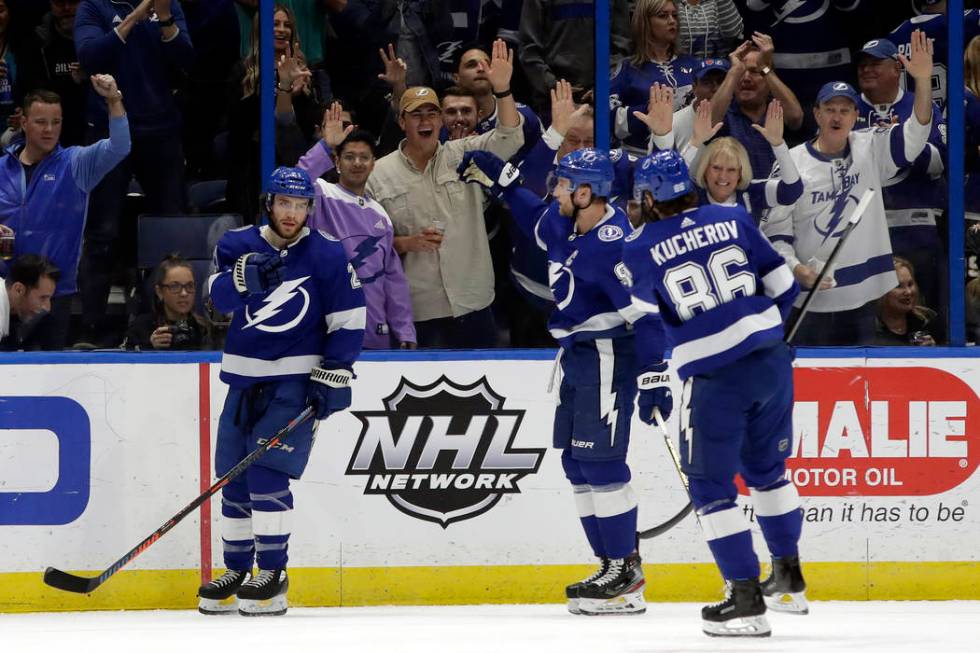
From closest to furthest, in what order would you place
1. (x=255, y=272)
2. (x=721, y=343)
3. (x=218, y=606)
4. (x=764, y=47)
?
(x=721, y=343) < (x=255, y=272) < (x=218, y=606) < (x=764, y=47)

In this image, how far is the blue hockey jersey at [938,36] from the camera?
5.29 m

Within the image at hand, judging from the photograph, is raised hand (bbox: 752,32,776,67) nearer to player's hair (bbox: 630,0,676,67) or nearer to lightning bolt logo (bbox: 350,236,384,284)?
player's hair (bbox: 630,0,676,67)

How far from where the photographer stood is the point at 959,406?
508 cm

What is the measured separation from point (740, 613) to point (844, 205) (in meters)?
1.86

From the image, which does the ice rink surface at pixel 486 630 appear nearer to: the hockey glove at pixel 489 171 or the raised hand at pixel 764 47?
the hockey glove at pixel 489 171

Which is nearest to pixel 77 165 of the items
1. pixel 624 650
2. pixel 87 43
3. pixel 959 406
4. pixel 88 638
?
pixel 87 43

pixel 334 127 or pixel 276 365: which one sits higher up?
pixel 334 127

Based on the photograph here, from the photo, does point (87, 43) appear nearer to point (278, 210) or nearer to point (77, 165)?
point (77, 165)

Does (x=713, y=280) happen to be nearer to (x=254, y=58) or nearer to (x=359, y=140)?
(x=359, y=140)

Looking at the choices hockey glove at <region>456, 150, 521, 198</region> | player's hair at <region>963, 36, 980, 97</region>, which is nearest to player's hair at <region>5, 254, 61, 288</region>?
hockey glove at <region>456, 150, 521, 198</region>

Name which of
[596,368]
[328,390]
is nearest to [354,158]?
[328,390]

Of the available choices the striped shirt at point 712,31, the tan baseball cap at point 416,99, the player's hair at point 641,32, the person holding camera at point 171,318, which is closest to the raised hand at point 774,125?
the striped shirt at point 712,31

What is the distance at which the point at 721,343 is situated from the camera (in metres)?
4.02

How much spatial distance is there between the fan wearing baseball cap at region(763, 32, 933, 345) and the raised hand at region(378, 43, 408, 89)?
1380mm
